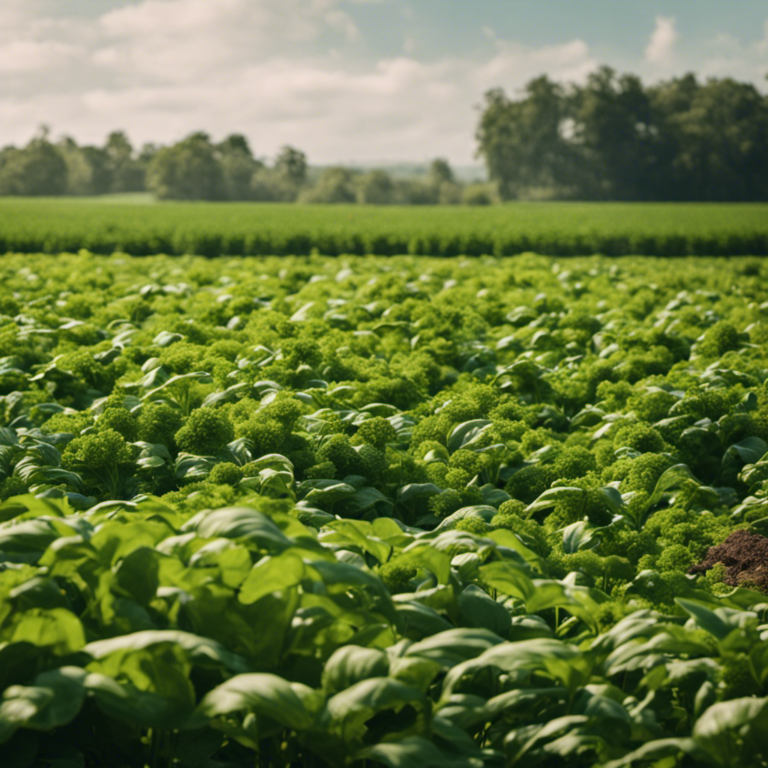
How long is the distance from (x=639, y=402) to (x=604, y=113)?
83000 millimetres

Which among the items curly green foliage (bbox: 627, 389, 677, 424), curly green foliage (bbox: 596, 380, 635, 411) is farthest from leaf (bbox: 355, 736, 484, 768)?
curly green foliage (bbox: 596, 380, 635, 411)

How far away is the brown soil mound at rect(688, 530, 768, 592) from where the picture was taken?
111 inches

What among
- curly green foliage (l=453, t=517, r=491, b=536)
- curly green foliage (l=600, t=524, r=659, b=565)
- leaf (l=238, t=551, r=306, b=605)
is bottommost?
curly green foliage (l=600, t=524, r=659, b=565)

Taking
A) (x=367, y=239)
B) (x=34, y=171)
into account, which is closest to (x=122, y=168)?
(x=34, y=171)

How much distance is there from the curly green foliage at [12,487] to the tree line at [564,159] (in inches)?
3254

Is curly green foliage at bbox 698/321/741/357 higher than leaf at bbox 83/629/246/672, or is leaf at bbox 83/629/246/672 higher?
curly green foliage at bbox 698/321/741/357

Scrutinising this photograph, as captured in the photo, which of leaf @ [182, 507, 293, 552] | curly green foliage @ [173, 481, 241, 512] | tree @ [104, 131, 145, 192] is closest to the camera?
leaf @ [182, 507, 293, 552]

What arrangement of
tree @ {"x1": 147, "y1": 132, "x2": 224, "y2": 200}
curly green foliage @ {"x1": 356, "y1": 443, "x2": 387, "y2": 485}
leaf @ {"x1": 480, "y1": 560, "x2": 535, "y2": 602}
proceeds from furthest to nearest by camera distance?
1. tree @ {"x1": 147, "y1": 132, "x2": 224, "y2": 200}
2. curly green foliage @ {"x1": 356, "y1": 443, "x2": 387, "y2": 485}
3. leaf @ {"x1": 480, "y1": 560, "x2": 535, "y2": 602}

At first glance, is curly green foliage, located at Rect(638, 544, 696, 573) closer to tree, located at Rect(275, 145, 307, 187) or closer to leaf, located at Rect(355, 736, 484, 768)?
leaf, located at Rect(355, 736, 484, 768)

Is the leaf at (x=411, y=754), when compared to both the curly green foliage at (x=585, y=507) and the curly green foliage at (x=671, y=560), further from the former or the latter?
the curly green foliage at (x=585, y=507)

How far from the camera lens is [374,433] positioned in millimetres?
3846

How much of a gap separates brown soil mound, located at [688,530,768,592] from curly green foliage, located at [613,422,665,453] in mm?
889

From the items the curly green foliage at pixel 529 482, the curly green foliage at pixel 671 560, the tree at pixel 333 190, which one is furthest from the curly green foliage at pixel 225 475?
the tree at pixel 333 190

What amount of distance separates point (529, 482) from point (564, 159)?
87514 mm
